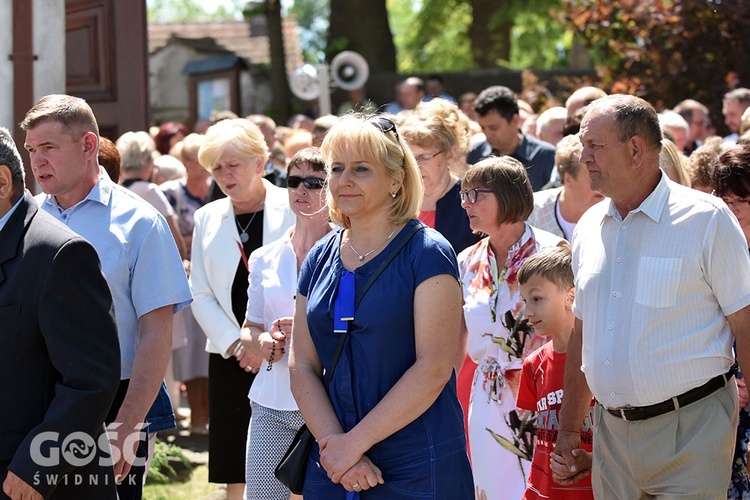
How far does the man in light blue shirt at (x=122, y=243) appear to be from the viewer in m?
4.37

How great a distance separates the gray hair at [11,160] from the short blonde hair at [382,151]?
1.08 meters

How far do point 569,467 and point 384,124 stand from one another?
1579mm

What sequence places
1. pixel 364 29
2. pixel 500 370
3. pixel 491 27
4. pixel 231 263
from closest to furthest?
pixel 500 370 < pixel 231 263 < pixel 364 29 < pixel 491 27

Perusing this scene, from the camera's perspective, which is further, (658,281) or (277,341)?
(277,341)

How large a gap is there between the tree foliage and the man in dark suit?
34.5ft

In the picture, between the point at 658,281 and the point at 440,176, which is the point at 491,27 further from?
the point at 658,281

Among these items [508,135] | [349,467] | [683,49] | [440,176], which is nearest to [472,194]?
[440,176]

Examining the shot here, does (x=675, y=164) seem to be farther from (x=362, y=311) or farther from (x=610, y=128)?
(x=362, y=311)

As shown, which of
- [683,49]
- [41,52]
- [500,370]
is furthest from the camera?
[683,49]

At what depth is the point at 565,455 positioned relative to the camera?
4.31 meters

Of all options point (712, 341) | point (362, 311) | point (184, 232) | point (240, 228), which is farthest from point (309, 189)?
point (184, 232)

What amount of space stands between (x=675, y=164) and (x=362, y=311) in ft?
7.69

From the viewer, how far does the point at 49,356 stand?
3.52 m

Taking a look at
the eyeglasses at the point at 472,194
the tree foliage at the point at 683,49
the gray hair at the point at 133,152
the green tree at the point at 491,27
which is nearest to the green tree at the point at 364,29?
the green tree at the point at 491,27
